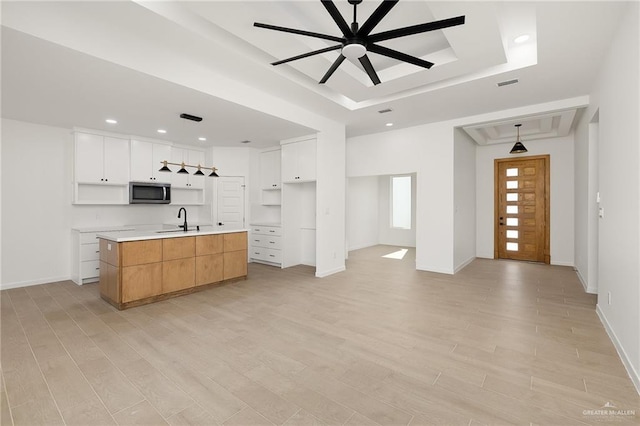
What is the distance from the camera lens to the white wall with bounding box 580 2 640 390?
7.26 ft

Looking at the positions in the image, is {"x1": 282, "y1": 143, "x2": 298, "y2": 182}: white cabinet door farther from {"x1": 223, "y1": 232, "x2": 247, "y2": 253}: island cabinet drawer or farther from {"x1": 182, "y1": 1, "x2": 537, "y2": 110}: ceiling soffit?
{"x1": 182, "y1": 1, "x2": 537, "y2": 110}: ceiling soffit

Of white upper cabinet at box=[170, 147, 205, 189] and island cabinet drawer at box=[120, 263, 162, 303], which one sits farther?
white upper cabinet at box=[170, 147, 205, 189]

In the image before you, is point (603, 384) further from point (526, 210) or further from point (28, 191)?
point (28, 191)

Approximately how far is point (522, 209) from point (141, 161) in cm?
847

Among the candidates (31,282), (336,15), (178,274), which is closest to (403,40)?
(336,15)

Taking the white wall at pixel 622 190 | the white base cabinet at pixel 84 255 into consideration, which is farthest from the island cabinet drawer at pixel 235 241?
the white wall at pixel 622 190

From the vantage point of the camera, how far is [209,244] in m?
4.71

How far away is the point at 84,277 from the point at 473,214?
8.13 metres

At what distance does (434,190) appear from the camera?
573 centimetres

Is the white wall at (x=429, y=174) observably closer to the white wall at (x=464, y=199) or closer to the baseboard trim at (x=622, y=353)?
the white wall at (x=464, y=199)

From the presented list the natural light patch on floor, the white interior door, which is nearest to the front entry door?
the natural light patch on floor

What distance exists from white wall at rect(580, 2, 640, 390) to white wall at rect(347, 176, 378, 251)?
19.0ft

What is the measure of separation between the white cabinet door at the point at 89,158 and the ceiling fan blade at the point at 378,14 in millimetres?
5269

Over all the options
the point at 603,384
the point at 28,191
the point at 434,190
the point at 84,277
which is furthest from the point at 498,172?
the point at 28,191
